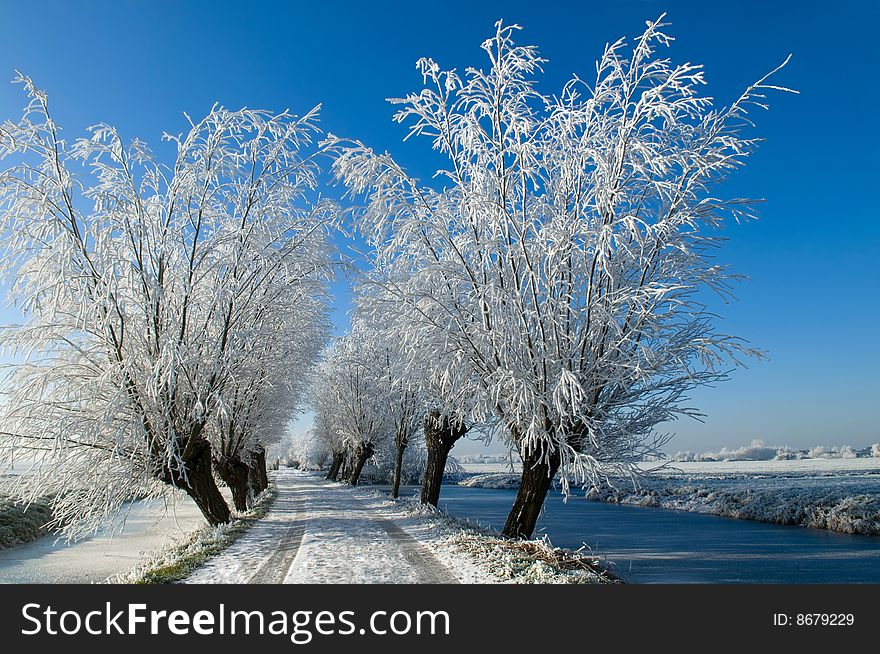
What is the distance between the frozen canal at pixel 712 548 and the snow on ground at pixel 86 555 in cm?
824

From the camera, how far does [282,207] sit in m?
12.2

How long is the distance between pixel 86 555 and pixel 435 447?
1003 centimetres

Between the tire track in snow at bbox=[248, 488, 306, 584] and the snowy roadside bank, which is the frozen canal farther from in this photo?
the tire track in snow at bbox=[248, 488, 306, 584]

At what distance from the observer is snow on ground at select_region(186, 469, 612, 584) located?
23.5 feet

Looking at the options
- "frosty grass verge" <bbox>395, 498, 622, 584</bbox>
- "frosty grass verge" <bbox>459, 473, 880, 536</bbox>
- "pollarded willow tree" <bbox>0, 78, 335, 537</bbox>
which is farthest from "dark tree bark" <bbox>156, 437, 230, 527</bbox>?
"frosty grass verge" <bbox>459, 473, 880, 536</bbox>

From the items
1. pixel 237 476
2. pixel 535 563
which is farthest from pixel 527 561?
pixel 237 476

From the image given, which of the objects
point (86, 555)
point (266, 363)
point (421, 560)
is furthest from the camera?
point (266, 363)

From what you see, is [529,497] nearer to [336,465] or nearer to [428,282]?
[428,282]

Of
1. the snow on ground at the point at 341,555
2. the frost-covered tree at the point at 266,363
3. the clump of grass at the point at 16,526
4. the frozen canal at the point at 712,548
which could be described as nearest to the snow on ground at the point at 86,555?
the clump of grass at the point at 16,526

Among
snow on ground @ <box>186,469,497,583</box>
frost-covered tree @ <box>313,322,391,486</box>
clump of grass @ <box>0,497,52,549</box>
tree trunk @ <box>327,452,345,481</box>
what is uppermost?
frost-covered tree @ <box>313,322,391,486</box>

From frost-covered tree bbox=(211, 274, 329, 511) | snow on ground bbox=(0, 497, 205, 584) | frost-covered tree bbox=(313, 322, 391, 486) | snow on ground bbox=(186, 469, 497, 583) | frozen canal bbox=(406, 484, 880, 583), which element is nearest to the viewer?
snow on ground bbox=(186, 469, 497, 583)

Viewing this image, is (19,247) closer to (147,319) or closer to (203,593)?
(147,319)

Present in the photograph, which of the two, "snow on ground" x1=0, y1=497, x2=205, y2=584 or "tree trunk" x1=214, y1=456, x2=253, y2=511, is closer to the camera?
"snow on ground" x1=0, y1=497, x2=205, y2=584

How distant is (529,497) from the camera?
33.5 ft
